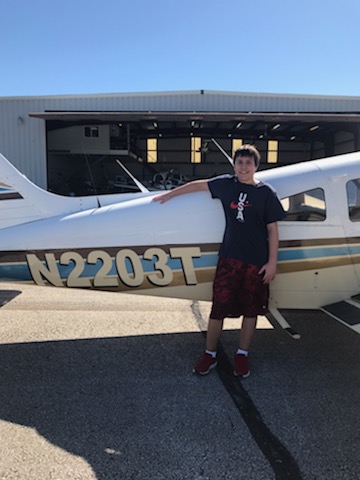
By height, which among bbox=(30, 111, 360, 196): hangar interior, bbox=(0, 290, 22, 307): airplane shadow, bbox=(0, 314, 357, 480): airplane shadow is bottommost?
bbox=(0, 314, 357, 480): airplane shadow

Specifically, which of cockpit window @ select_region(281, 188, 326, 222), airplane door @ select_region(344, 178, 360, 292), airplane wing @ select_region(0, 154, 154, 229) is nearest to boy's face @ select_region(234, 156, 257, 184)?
cockpit window @ select_region(281, 188, 326, 222)

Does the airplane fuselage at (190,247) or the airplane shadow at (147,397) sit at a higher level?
the airplane fuselage at (190,247)

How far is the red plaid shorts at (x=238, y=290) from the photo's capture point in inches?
138

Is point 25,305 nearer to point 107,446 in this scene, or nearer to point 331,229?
point 107,446

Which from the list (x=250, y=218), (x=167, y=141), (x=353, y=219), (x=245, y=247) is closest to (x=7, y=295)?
(x=245, y=247)

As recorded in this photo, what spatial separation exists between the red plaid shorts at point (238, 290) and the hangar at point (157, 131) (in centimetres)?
1344

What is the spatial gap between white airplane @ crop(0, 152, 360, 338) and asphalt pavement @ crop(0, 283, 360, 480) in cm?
65

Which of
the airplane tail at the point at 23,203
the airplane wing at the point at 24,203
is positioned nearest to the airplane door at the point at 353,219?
the airplane wing at the point at 24,203

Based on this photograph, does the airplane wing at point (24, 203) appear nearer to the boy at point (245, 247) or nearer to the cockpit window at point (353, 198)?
the boy at point (245, 247)

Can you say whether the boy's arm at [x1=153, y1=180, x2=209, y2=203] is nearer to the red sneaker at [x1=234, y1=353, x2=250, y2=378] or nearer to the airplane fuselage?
the airplane fuselage

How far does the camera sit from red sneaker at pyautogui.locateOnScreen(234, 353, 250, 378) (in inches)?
145

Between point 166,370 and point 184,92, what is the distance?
19.5 m

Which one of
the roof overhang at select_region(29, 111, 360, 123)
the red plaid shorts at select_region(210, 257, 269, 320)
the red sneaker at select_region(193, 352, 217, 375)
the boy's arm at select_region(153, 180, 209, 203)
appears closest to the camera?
the red plaid shorts at select_region(210, 257, 269, 320)

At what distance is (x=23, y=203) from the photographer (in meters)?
4.27
